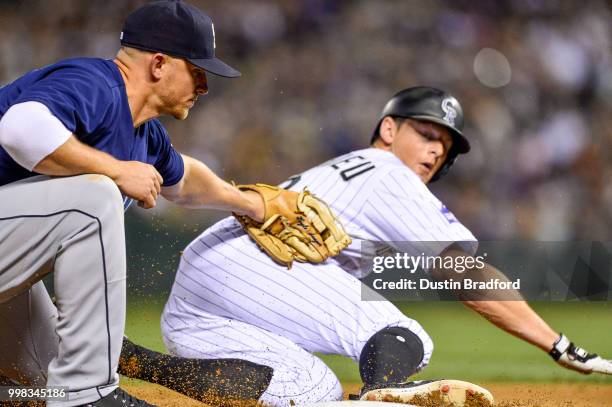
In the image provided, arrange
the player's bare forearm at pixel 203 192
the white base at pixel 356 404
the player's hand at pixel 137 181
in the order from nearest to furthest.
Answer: the player's hand at pixel 137 181 → the white base at pixel 356 404 → the player's bare forearm at pixel 203 192

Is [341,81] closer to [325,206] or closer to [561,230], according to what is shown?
[561,230]

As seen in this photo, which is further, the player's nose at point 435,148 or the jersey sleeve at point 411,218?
the player's nose at point 435,148

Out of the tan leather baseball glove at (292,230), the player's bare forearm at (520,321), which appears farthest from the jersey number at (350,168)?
the player's bare forearm at (520,321)

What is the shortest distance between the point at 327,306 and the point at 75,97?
4.57 ft

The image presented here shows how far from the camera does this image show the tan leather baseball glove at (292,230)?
10.2ft

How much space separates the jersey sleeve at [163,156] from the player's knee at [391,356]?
91 centimetres

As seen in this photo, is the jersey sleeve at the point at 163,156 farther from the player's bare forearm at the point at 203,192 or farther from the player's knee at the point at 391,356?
the player's knee at the point at 391,356

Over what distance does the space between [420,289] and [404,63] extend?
9.48 feet

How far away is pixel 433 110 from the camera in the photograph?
3635mm

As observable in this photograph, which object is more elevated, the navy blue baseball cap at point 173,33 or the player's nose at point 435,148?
the navy blue baseball cap at point 173,33

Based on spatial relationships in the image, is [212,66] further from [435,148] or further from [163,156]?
[435,148]

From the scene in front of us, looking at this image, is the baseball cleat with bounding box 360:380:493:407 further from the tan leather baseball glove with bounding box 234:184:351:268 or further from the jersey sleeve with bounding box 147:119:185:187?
the jersey sleeve with bounding box 147:119:185:187

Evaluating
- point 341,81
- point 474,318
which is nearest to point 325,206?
point 474,318

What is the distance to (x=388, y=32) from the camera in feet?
A: 25.5
